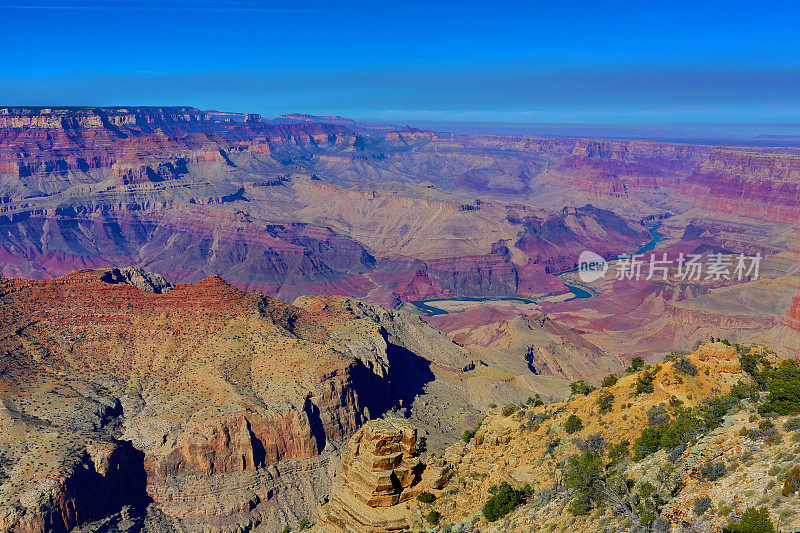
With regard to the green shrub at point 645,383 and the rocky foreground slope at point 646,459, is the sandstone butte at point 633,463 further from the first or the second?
the green shrub at point 645,383

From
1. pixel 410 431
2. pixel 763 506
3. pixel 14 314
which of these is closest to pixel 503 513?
pixel 410 431

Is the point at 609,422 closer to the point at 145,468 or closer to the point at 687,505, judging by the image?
the point at 687,505

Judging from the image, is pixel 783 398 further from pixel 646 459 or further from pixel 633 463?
pixel 633 463

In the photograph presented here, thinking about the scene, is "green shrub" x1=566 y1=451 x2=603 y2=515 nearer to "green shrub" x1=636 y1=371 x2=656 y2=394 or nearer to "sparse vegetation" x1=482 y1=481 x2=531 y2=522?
"sparse vegetation" x1=482 y1=481 x2=531 y2=522

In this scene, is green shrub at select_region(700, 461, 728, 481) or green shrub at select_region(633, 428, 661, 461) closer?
green shrub at select_region(700, 461, 728, 481)

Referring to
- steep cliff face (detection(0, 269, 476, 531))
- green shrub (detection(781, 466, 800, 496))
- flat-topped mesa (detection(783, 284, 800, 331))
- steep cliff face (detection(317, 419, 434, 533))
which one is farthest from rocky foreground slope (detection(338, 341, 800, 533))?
flat-topped mesa (detection(783, 284, 800, 331))

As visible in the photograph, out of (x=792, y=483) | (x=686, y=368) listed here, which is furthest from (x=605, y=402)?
(x=792, y=483)
